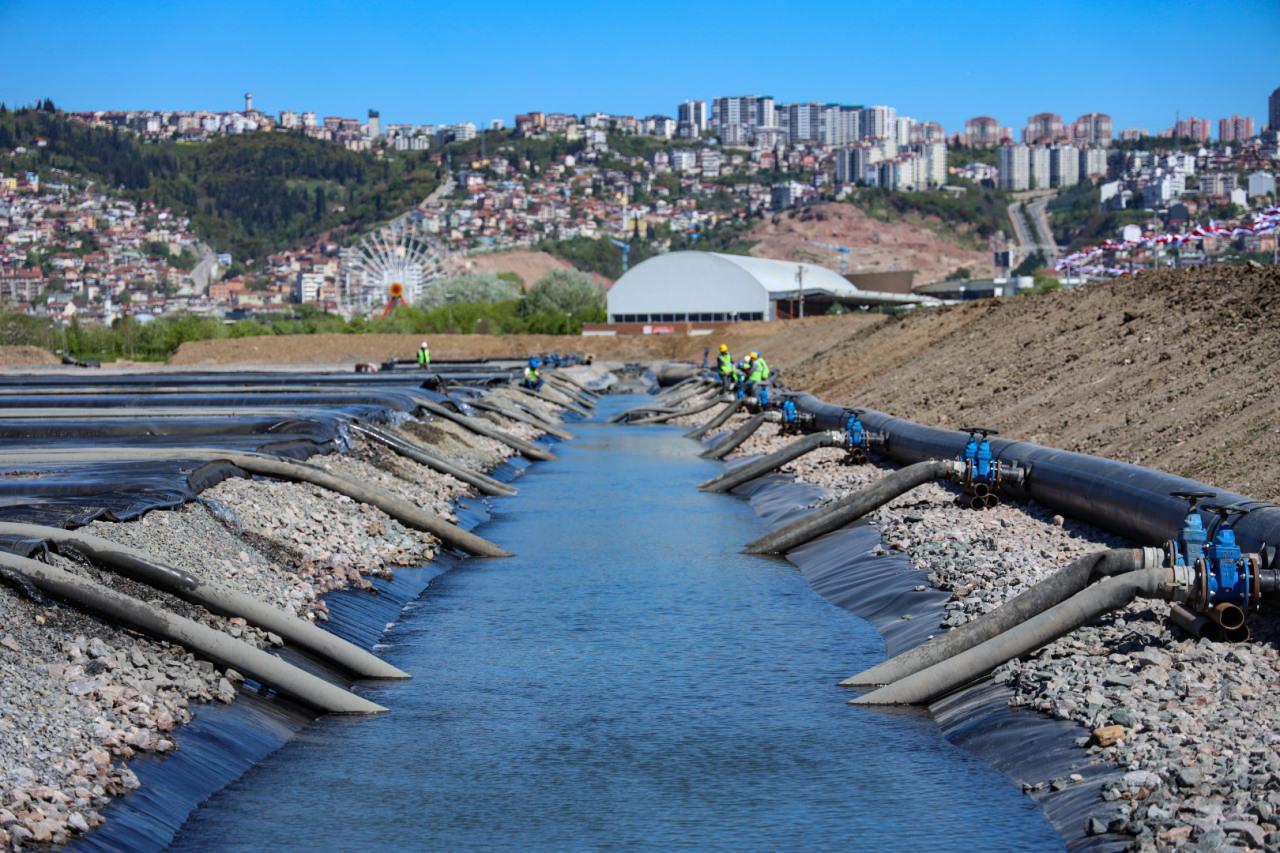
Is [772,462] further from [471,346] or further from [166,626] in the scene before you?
[471,346]

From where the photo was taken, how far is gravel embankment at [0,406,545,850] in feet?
31.5

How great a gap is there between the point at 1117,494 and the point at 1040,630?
5.07 metres

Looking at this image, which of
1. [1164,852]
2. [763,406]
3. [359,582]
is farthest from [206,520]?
[763,406]

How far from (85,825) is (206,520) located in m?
8.97

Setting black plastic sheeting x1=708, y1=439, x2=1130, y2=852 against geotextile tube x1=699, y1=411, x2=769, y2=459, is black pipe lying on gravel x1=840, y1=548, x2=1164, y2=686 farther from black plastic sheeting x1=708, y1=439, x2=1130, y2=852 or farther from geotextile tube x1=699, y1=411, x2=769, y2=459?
geotextile tube x1=699, y1=411, x2=769, y2=459

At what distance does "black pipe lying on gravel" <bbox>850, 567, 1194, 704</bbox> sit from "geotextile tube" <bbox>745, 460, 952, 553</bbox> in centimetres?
794

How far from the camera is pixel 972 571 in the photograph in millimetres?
16812

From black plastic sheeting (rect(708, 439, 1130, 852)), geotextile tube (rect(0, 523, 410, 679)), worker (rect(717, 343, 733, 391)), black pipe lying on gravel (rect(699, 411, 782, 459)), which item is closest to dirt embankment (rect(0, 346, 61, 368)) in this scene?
worker (rect(717, 343, 733, 391))

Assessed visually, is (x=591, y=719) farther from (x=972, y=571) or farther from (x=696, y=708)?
(x=972, y=571)

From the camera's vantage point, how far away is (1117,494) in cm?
1712

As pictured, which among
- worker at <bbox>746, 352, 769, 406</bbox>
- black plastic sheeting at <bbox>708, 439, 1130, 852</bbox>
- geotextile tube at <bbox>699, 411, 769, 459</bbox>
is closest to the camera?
black plastic sheeting at <bbox>708, 439, 1130, 852</bbox>

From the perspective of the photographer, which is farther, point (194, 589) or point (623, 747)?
point (194, 589)

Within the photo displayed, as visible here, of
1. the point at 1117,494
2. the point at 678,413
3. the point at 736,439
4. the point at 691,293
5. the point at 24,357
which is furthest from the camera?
the point at 691,293

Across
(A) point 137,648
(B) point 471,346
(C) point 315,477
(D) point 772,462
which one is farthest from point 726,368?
(B) point 471,346
